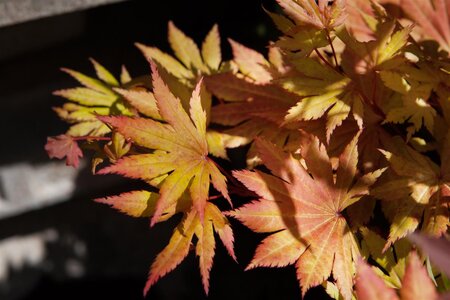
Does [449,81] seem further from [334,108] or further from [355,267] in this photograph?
[355,267]

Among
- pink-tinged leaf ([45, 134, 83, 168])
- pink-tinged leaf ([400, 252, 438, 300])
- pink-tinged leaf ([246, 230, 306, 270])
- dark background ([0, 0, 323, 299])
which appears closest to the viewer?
pink-tinged leaf ([400, 252, 438, 300])

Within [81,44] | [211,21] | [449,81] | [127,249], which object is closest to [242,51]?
[449,81]

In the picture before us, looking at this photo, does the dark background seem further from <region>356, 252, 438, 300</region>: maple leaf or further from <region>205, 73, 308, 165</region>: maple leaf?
<region>356, 252, 438, 300</region>: maple leaf

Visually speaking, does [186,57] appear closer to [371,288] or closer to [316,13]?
[316,13]

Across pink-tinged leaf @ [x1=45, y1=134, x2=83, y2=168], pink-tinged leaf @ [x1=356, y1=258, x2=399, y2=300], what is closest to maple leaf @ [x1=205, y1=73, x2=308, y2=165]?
pink-tinged leaf @ [x1=45, y1=134, x2=83, y2=168]

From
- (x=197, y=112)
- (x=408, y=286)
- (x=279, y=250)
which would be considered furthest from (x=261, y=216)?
(x=408, y=286)

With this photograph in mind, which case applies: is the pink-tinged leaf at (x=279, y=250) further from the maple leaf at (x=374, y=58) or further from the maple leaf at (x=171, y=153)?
the maple leaf at (x=374, y=58)
